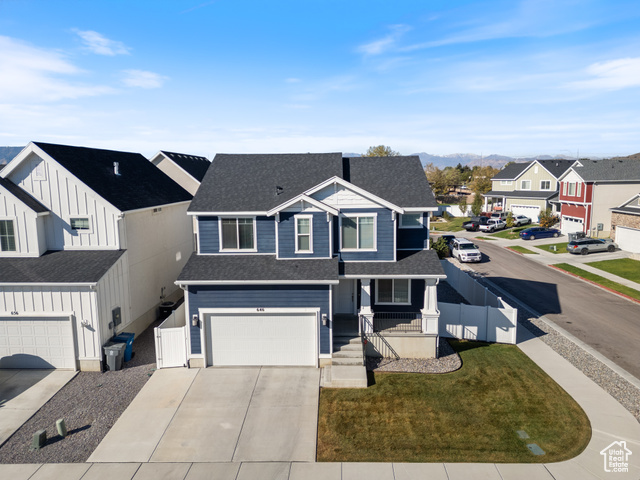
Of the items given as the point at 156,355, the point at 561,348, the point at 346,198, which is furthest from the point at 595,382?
the point at 156,355

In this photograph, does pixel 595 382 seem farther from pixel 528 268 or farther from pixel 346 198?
pixel 528 268

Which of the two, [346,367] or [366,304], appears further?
[366,304]

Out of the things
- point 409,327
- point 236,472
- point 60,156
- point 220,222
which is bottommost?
point 236,472

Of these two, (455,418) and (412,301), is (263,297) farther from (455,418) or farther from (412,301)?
(455,418)

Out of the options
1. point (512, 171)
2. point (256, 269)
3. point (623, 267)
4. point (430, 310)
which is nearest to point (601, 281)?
point (623, 267)

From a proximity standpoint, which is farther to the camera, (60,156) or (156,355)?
(60,156)

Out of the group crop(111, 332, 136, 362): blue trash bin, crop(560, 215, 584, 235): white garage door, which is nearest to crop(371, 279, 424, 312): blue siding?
crop(111, 332, 136, 362): blue trash bin

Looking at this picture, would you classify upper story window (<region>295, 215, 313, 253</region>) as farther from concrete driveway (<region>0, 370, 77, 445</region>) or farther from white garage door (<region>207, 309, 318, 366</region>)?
concrete driveway (<region>0, 370, 77, 445</region>)
